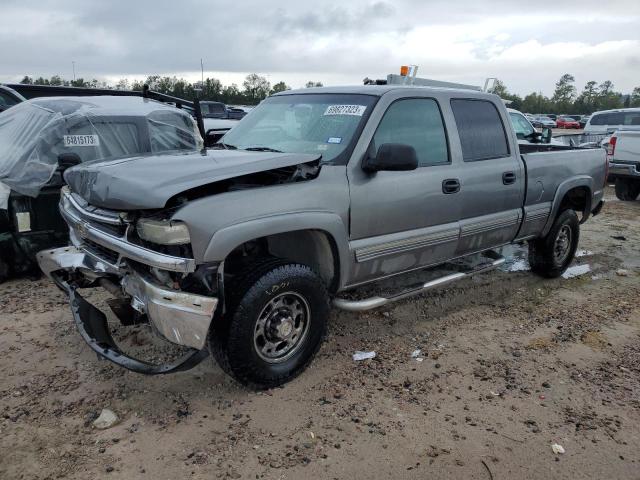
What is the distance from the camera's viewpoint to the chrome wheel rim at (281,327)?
126 inches

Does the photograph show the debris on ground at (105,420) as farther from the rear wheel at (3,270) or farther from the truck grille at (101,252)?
the rear wheel at (3,270)

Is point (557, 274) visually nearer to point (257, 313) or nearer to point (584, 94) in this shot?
point (257, 313)

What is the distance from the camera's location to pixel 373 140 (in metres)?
3.66

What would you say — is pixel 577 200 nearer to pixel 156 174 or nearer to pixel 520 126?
pixel 156 174

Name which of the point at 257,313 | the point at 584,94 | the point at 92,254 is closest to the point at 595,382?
the point at 257,313

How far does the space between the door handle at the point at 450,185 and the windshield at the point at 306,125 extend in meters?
0.84

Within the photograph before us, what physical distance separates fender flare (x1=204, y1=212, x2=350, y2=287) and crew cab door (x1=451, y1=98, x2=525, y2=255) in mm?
1276

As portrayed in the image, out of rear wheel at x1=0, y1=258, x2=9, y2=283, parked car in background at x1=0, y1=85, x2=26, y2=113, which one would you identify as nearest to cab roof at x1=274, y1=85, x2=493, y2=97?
rear wheel at x1=0, y1=258, x2=9, y2=283

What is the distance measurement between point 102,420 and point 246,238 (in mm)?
1298

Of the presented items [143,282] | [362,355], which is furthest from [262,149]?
[362,355]

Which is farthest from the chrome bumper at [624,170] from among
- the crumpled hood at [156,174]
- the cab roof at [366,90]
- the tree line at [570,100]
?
the tree line at [570,100]

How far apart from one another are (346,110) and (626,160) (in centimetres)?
899

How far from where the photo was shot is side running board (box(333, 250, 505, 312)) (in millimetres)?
3590

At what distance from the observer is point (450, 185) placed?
4.06 metres
